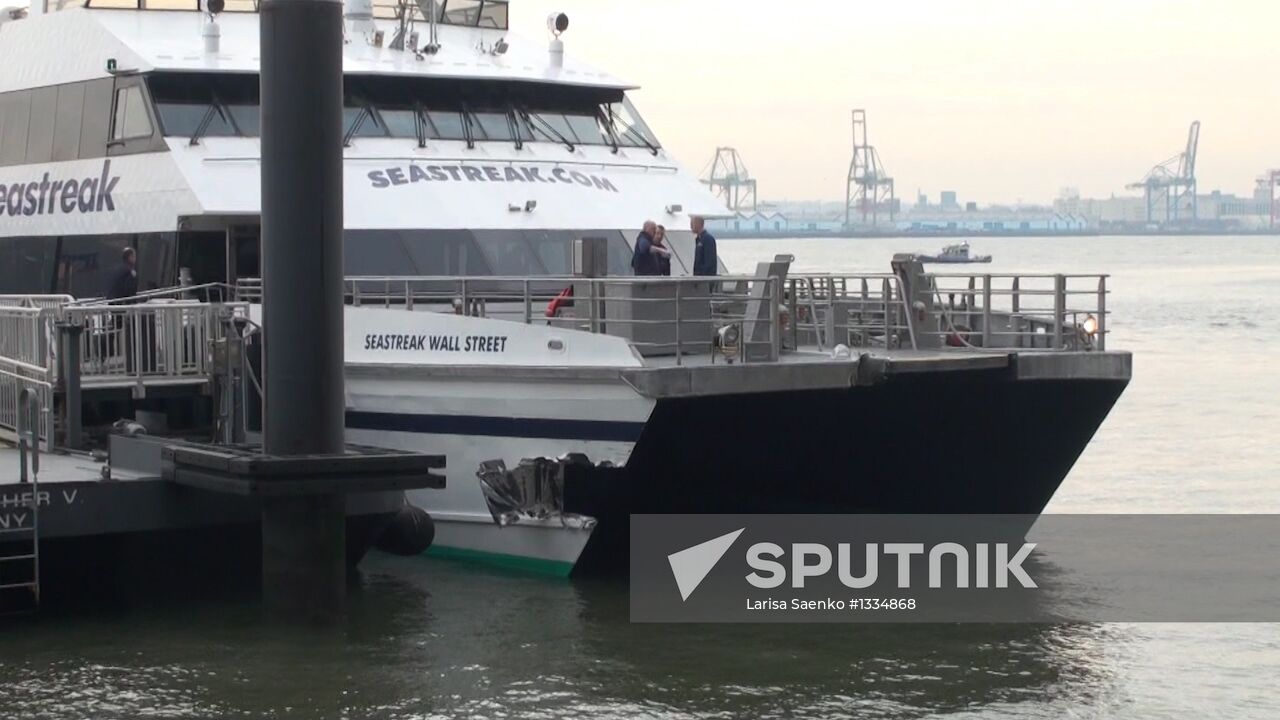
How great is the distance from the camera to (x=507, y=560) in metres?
13.7

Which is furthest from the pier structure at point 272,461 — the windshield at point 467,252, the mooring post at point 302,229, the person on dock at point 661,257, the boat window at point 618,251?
the boat window at point 618,251

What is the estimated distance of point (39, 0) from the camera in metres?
17.9

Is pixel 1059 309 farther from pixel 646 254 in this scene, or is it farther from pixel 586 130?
pixel 586 130

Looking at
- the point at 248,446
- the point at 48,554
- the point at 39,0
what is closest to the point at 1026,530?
the point at 248,446

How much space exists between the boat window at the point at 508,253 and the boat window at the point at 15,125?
4.73 m

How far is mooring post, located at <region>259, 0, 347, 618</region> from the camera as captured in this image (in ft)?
36.2

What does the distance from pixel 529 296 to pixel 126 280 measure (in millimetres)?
4038

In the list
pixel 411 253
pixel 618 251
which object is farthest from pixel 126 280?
pixel 618 251

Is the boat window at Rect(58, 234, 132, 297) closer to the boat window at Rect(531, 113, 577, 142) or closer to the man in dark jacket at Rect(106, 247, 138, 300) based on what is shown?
the man in dark jacket at Rect(106, 247, 138, 300)

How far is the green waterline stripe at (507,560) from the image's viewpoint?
13.5 metres

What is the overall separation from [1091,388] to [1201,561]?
2.37 metres

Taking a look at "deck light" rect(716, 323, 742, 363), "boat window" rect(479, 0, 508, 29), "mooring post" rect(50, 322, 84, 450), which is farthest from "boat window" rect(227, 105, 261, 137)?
"deck light" rect(716, 323, 742, 363)

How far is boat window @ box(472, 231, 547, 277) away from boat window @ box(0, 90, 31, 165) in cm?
473

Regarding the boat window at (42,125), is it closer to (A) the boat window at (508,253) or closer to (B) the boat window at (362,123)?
(B) the boat window at (362,123)
